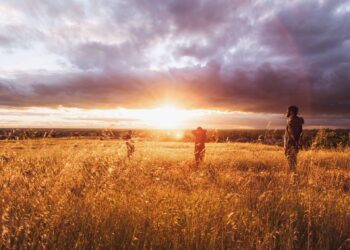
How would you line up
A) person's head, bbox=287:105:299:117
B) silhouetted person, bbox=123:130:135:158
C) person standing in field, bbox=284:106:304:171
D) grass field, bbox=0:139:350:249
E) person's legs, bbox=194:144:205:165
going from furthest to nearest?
1. person's legs, bbox=194:144:205:165
2. person's head, bbox=287:105:299:117
3. person standing in field, bbox=284:106:304:171
4. silhouetted person, bbox=123:130:135:158
5. grass field, bbox=0:139:350:249

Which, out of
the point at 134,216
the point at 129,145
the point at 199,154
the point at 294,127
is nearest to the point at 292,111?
the point at 294,127

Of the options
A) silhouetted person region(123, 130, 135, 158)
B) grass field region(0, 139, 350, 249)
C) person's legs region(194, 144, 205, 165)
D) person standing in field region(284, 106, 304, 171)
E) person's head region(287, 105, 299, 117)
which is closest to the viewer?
grass field region(0, 139, 350, 249)

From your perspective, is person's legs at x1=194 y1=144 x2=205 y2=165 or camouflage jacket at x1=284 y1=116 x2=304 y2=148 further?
person's legs at x1=194 y1=144 x2=205 y2=165

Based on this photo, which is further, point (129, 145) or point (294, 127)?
point (294, 127)

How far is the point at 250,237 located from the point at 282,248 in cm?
39

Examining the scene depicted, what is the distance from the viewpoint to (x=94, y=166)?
5918 mm

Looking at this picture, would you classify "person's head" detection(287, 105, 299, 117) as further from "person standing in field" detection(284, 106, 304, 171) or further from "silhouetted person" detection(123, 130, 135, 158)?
"silhouetted person" detection(123, 130, 135, 158)

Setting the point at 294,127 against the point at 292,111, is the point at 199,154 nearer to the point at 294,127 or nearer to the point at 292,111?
the point at 294,127

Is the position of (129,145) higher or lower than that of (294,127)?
lower

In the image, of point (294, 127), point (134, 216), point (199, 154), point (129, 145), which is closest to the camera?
point (134, 216)

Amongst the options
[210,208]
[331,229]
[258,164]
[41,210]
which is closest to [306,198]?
[331,229]

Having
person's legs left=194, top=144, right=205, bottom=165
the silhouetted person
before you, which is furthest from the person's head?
the silhouetted person

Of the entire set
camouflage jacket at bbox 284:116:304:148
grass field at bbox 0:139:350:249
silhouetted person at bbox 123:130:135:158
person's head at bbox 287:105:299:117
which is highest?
person's head at bbox 287:105:299:117

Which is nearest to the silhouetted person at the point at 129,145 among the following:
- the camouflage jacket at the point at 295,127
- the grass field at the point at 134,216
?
the grass field at the point at 134,216
